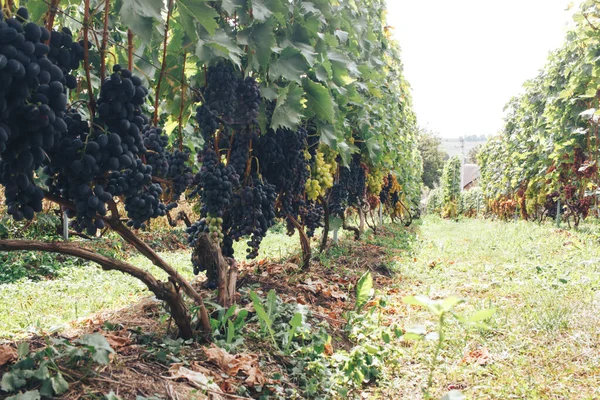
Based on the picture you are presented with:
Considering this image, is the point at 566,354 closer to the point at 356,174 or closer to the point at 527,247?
the point at 356,174

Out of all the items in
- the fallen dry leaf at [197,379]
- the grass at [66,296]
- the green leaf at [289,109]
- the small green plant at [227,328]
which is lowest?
the grass at [66,296]

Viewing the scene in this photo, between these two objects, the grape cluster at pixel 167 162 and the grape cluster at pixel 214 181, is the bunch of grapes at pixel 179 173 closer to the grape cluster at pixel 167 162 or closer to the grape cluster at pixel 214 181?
the grape cluster at pixel 167 162

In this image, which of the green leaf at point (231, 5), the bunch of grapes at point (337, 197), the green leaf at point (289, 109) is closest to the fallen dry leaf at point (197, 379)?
the green leaf at point (289, 109)

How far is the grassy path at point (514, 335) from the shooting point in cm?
261

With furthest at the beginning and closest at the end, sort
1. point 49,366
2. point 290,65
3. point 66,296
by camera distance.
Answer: point 66,296, point 290,65, point 49,366

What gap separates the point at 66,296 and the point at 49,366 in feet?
12.3

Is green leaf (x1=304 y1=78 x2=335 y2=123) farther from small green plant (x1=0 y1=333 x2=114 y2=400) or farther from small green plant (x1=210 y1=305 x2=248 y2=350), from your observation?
small green plant (x1=0 y1=333 x2=114 y2=400)

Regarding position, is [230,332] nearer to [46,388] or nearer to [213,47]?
[46,388]

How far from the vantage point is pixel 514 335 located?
10.8ft

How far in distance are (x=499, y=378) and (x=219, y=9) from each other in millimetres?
2770

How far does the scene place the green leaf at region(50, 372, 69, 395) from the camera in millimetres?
1594

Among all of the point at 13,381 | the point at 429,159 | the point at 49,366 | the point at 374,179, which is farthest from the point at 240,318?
the point at 429,159

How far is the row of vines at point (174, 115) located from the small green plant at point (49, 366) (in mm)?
328

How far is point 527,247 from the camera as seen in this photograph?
26.4 feet
